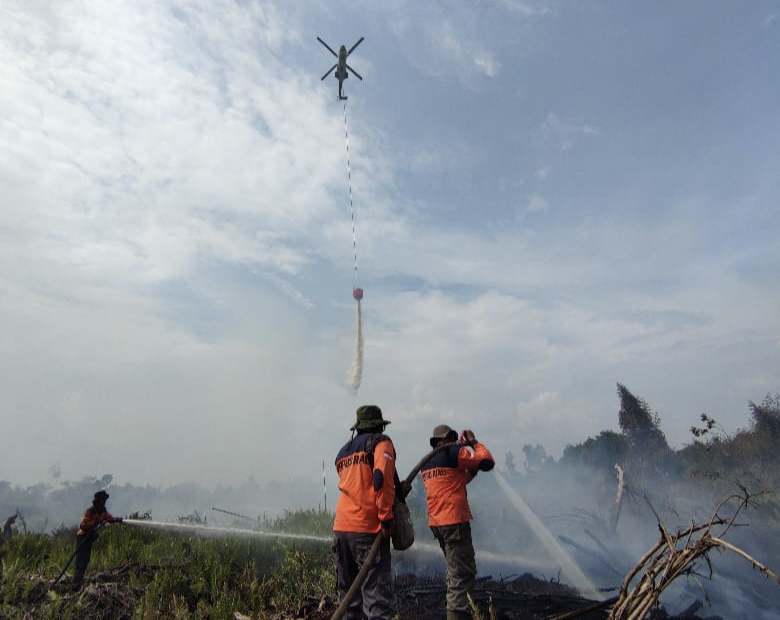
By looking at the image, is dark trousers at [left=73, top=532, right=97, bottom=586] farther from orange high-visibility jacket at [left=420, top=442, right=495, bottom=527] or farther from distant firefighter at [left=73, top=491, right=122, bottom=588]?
orange high-visibility jacket at [left=420, top=442, right=495, bottom=527]

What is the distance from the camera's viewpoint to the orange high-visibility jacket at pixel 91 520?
1009cm

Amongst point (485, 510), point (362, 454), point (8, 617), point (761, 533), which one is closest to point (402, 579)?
point (362, 454)

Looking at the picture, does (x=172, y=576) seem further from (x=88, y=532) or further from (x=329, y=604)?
(x=329, y=604)

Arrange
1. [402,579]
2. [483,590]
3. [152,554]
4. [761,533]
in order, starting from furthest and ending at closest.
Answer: [761,533], [152,554], [402,579], [483,590]

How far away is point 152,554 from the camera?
11.0 metres

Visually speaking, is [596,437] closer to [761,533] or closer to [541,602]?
[761,533]

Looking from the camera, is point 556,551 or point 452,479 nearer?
point 452,479

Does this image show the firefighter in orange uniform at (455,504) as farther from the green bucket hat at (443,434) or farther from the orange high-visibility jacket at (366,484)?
the orange high-visibility jacket at (366,484)

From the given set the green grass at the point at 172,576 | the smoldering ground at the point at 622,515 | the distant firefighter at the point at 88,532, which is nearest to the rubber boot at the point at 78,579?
the distant firefighter at the point at 88,532

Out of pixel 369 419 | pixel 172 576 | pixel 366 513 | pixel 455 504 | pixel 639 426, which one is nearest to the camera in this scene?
pixel 366 513

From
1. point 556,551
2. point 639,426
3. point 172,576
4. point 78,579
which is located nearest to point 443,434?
point 172,576

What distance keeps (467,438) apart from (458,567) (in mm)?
1762

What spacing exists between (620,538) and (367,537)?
16906 mm

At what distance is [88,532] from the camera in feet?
32.8
